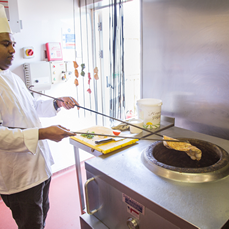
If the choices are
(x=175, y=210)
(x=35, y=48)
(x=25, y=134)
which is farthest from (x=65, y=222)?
(x=35, y=48)

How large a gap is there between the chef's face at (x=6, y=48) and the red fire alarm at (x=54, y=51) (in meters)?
1.01

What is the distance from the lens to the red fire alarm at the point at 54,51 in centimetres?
224

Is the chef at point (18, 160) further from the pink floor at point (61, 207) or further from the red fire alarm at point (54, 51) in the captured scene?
the red fire alarm at point (54, 51)

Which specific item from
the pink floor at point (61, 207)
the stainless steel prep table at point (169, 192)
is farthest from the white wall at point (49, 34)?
the stainless steel prep table at point (169, 192)

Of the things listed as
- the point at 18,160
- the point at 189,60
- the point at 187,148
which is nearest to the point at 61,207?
the point at 18,160

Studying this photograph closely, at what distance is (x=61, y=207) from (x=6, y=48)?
1547mm

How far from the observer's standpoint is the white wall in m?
2.10

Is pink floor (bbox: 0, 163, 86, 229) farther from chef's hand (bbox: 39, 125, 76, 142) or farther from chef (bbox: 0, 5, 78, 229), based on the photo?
chef's hand (bbox: 39, 125, 76, 142)

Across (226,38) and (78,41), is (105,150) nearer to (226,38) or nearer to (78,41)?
(226,38)

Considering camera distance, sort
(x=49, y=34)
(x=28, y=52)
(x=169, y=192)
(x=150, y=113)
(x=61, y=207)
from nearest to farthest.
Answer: (x=169, y=192) → (x=150, y=113) → (x=61, y=207) → (x=28, y=52) → (x=49, y=34)

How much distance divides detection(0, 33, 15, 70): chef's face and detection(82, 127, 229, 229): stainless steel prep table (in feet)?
2.66

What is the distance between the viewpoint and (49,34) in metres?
2.28

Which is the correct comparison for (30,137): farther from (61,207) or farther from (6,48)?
(61,207)

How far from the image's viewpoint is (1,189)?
1251 millimetres
